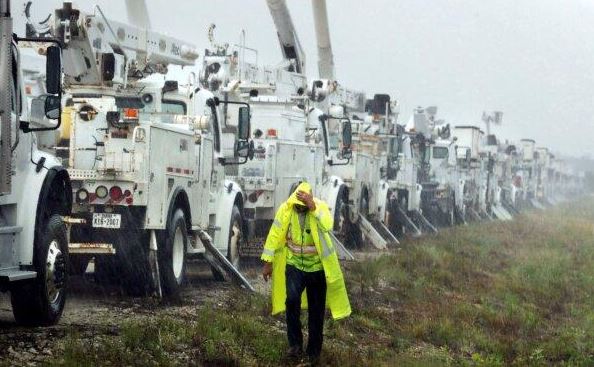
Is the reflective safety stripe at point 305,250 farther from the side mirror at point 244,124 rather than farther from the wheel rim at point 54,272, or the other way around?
the side mirror at point 244,124

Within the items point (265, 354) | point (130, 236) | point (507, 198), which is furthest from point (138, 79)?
point (507, 198)

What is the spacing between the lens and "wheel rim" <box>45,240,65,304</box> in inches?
384

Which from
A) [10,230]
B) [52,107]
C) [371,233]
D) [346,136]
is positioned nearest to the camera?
[10,230]

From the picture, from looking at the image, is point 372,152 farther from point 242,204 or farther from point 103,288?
point 103,288

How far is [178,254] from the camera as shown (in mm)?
13453

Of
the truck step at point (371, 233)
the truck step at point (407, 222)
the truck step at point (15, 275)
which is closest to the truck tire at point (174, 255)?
the truck step at point (15, 275)

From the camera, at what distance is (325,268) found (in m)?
9.86

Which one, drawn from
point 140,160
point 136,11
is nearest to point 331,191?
point 136,11

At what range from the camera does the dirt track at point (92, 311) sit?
881 centimetres

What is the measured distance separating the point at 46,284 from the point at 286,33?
1863 centimetres

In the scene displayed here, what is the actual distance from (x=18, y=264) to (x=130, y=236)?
3.11 meters

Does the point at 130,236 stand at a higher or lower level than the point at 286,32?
lower

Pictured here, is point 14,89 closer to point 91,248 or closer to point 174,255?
point 91,248

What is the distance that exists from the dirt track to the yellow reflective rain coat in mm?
1508
